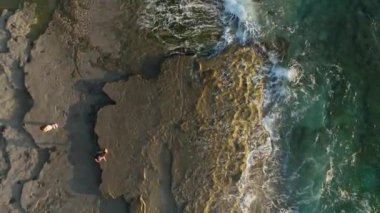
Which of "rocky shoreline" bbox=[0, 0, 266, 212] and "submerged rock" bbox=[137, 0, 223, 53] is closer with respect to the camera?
"rocky shoreline" bbox=[0, 0, 266, 212]

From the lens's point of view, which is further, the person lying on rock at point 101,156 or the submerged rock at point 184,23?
the submerged rock at point 184,23

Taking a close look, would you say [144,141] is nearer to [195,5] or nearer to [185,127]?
[185,127]

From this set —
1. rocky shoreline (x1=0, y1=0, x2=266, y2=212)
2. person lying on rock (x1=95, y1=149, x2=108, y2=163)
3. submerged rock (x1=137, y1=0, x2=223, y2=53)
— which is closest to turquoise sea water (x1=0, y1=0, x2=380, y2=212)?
submerged rock (x1=137, y1=0, x2=223, y2=53)

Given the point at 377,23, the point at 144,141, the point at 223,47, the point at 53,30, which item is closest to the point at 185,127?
the point at 144,141

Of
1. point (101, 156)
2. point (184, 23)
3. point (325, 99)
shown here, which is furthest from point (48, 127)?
point (325, 99)

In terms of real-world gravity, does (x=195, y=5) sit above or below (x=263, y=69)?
above

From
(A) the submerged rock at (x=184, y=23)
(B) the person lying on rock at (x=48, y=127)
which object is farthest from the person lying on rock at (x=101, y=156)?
(A) the submerged rock at (x=184, y=23)

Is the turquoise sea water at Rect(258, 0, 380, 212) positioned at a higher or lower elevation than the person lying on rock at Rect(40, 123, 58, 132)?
higher

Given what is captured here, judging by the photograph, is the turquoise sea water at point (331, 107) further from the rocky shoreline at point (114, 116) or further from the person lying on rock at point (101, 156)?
the person lying on rock at point (101, 156)

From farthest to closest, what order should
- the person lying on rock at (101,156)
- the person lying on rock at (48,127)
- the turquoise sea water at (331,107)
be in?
the turquoise sea water at (331,107), the person lying on rock at (48,127), the person lying on rock at (101,156)

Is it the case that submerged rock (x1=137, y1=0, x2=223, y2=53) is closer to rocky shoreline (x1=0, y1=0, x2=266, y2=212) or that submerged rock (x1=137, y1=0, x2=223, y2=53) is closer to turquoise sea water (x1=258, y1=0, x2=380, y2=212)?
rocky shoreline (x1=0, y1=0, x2=266, y2=212)

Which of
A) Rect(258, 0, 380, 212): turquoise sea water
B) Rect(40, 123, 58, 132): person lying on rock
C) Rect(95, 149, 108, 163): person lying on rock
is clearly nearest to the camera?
Rect(95, 149, 108, 163): person lying on rock
